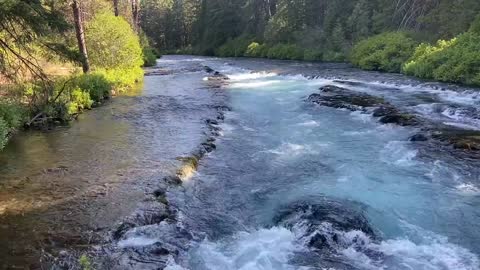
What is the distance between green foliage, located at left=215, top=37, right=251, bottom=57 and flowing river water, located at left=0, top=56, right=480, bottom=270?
4853 centimetres

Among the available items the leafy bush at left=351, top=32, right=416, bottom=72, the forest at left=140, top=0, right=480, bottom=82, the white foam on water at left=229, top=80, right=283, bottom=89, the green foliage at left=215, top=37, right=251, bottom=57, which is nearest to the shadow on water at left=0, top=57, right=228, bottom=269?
the white foam on water at left=229, top=80, right=283, bottom=89

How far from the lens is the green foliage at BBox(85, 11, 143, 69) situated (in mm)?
26641

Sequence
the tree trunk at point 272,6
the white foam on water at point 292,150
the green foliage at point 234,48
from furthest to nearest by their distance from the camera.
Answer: the tree trunk at point 272,6, the green foliage at point 234,48, the white foam on water at point 292,150

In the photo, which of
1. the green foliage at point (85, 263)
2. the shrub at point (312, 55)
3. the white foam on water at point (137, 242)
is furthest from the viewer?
the shrub at point (312, 55)

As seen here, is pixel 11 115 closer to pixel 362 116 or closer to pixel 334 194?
pixel 334 194

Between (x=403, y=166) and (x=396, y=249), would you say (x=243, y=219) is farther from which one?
(x=403, y=166)

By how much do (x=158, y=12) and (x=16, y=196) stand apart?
99.0m

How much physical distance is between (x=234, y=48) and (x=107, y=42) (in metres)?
44.0

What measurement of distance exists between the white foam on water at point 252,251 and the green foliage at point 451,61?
1894 centimetres

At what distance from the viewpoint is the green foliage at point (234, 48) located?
67125 millimetres

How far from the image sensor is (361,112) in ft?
A: 64.3

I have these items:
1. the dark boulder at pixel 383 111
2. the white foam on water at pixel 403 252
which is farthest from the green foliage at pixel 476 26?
the white foam on water at pixel 403 252

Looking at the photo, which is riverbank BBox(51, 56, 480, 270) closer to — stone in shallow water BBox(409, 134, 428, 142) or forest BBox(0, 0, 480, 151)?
stone in shallow water BBox(409, 134, 428, 142)

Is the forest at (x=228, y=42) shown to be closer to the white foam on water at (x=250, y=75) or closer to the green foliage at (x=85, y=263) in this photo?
the green foliage at (x=85, y=263)
